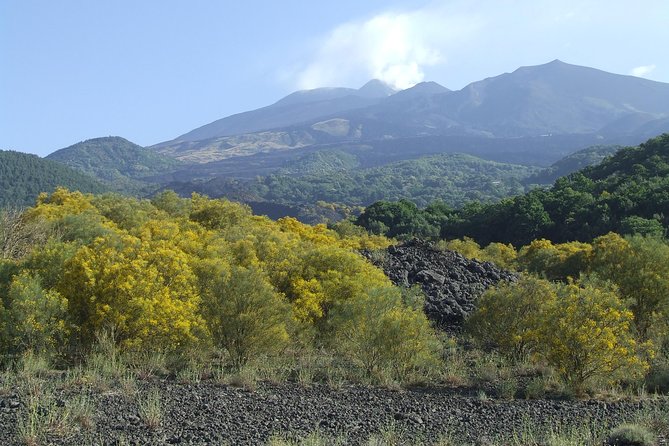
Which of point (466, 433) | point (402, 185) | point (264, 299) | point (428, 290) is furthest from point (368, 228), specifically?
point (402, 185)

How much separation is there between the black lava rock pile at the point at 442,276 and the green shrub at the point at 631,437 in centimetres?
967

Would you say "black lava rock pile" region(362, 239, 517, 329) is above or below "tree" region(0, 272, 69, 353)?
below

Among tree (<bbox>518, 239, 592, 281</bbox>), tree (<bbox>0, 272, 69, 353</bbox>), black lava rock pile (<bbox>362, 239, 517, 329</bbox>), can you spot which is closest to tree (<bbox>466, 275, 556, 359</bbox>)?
black lava rock pile (<bbox>362, 239, 517, 329</bbox>)

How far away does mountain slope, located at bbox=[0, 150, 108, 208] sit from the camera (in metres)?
82.7

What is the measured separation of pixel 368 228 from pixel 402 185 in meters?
122

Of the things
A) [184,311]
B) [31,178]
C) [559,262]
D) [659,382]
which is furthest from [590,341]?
[31,178]

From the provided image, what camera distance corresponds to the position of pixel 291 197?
15688 centimetres

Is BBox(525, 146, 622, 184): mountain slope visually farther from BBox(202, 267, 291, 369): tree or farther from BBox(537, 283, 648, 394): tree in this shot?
BBox(202, 267, 291, 369): tree

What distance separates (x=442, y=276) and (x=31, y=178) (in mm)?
86049

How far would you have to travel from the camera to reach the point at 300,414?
24.8 ft

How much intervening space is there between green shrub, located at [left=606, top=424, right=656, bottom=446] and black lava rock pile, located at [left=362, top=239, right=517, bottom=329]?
9673 millimetres

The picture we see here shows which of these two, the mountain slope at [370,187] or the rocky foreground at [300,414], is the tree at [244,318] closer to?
the rocky foreground at [300,414]

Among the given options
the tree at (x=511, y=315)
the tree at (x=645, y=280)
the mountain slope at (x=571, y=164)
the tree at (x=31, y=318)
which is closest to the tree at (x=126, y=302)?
the tree at (x=31, y=318)

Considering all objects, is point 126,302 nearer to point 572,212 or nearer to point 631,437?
point 631,437
